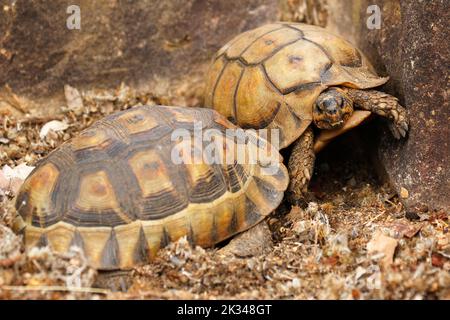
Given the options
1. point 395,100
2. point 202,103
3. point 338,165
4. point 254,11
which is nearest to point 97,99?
point 202,103

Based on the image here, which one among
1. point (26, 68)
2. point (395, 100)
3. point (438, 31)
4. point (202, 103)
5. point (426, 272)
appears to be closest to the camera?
point (426, 272)

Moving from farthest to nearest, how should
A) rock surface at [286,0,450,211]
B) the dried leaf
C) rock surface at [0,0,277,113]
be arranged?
the dried leaf
rock surface at [0,0,277,113]
rock surface at [286,0,450,211]

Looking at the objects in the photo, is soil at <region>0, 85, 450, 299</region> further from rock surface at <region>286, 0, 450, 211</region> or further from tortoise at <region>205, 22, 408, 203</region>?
tortoise at <region>205, 22, 408, 203</region>

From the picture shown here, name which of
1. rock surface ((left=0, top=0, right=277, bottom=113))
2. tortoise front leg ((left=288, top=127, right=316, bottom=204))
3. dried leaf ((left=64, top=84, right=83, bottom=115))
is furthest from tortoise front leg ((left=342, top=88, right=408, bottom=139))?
dried leaf ((left=64, top=84, right=83, bottom=115))

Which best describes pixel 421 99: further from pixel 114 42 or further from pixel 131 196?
pixel 114 42

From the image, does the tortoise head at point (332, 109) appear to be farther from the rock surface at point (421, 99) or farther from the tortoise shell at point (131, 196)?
the tortoise shell at point (131, 196)

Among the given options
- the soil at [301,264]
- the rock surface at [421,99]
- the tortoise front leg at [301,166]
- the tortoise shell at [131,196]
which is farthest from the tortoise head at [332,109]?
the tortoise shell at [131,196]

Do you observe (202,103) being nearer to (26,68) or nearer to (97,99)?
(97,99)
